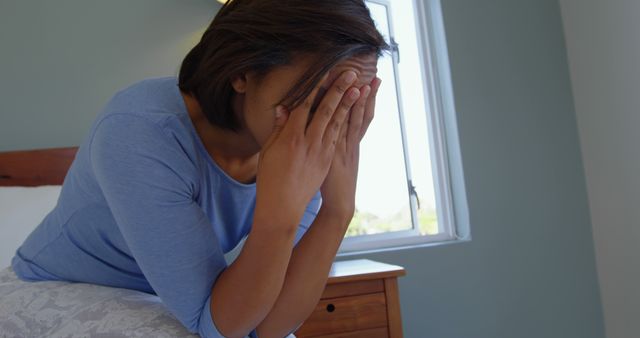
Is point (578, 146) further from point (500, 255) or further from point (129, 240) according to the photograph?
point (129, 240)

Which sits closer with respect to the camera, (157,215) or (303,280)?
(157,215)

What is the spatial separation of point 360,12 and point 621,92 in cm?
167

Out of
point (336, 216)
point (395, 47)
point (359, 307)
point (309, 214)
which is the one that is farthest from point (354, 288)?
point (395, 47)

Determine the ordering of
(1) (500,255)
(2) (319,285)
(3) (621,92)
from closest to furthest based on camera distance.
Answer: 1. (2) (319,285)
2. (3) (621,92)
3. (1) (500,255)

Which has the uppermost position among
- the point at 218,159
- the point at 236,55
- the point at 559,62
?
the point at 559,62

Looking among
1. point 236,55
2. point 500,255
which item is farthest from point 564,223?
point 236,55

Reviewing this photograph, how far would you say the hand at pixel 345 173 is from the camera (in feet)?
2.70

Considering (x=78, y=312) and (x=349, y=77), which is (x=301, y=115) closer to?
(x=349, y=77)

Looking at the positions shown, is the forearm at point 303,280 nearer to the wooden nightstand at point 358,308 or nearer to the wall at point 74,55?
the wooden nightstand at point 358,308

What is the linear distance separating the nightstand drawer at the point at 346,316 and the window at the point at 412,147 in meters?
0.68

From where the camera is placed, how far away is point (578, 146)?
88.8 inches

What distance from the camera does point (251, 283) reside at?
0.65 metres

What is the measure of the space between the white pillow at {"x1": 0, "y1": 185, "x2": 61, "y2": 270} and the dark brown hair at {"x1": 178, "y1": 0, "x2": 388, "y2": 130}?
3.98ft

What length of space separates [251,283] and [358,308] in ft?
3.14
